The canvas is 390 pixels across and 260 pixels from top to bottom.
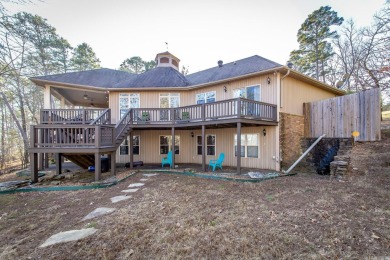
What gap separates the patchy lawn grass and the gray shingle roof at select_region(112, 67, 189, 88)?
25.5ft

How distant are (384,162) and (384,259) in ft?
19.6

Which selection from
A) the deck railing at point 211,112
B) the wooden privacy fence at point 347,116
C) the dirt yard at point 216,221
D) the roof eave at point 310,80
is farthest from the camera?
the roof eave at point 310,80

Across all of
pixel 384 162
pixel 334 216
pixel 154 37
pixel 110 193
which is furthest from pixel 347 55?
pixel 110 193

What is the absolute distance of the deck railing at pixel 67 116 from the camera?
9.05 meters

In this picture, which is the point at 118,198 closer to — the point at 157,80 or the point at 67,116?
the point at 67,116

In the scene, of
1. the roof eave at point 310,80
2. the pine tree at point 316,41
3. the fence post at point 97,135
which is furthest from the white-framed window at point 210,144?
the pine tree at point 316,41

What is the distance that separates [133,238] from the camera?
314 cm

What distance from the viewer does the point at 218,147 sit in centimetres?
1130

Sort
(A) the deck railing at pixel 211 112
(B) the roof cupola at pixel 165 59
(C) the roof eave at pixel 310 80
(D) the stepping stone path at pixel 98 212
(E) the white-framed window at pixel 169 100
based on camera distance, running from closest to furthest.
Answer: (D) the stepping stone path at pixel 98 212, (A) the deck railing at pixel 211 112, (C) the roof eave at pixel 310 80, (E) the white-framed window at pixel 169 100, (B) the roof cupola at pixel 165 59

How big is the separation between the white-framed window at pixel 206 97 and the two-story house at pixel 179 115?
63mm

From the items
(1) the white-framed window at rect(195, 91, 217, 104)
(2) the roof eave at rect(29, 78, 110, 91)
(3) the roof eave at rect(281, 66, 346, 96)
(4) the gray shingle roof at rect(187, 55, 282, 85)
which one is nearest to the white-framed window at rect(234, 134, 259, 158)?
(1) the white-framed window at rect(195, 91, 217, 104)

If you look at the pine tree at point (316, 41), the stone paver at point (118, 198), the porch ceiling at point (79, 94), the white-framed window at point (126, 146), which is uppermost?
the pine tree at point (316, 41)

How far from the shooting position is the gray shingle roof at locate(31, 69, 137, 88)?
11.2 m

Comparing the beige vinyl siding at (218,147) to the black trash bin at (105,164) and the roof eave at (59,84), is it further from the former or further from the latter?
the roof eave at (59,84)
